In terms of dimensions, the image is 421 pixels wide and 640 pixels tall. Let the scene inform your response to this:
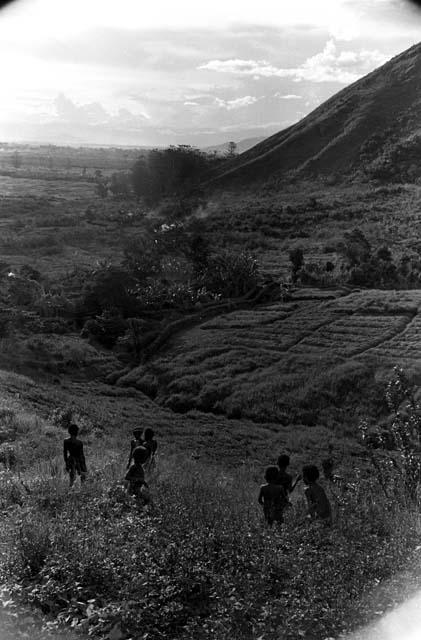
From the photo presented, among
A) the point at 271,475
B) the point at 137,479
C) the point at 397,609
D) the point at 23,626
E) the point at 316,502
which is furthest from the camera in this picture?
the point at 271,475

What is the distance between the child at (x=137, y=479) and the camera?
5941mm

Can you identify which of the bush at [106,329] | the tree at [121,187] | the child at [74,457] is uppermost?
the tree at [121,187]

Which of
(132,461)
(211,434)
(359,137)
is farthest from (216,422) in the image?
(359,137)

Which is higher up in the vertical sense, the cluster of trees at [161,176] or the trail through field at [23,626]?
the cluster of trees at [161,176]

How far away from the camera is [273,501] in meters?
5.80

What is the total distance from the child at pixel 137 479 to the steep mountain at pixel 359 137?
61989 millimetres

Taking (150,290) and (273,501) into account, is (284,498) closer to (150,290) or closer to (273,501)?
(273,501)

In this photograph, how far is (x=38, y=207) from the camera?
233 feet

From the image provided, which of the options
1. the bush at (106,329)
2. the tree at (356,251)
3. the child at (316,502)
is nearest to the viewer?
the child at (316,502)

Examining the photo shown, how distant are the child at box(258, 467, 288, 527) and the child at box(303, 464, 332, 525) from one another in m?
0.25

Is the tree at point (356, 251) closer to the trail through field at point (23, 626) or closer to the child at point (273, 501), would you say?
the child at point (273, 501)

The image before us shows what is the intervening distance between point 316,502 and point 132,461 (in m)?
2.67

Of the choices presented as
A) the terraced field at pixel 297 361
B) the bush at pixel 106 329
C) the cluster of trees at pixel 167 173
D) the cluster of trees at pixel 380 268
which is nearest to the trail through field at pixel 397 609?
the terraced field at pixel 297 361

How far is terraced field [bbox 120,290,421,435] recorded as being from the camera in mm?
18703
